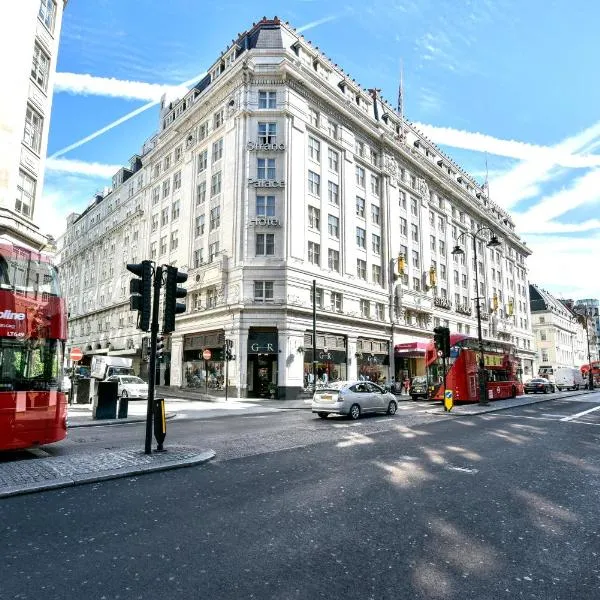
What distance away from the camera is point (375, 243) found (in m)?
42.5

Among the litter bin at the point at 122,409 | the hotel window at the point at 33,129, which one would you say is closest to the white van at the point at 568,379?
the litter bin at the point at 122,409

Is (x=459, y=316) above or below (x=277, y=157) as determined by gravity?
below

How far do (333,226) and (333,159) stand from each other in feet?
20.5

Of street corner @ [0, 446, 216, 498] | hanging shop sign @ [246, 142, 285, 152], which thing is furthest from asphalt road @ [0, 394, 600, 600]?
hanging shop sign @ [246, 142, 285, 152]

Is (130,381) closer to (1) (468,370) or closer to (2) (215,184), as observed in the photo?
(2) (215,184)

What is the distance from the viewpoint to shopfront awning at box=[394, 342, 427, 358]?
40.7m

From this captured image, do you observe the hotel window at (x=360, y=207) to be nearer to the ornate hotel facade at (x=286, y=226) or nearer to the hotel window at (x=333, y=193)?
the ornate hotel facade at (x=286, y=226)

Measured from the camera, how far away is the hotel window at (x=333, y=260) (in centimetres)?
3697

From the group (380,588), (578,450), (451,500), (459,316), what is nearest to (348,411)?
(578,450)

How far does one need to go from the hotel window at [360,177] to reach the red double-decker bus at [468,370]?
1944cm

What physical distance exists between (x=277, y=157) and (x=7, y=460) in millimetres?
30137

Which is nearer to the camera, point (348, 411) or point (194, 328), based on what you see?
point (348, 411)

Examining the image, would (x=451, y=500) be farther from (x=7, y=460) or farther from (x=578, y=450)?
(x=7, y=460)

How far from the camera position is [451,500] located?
6.21 meters
